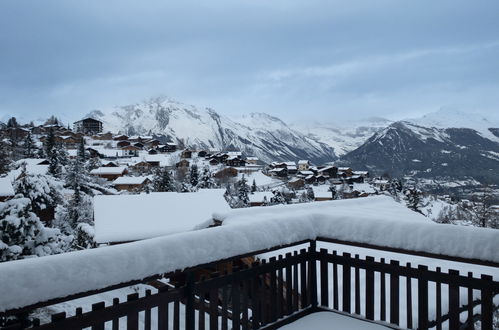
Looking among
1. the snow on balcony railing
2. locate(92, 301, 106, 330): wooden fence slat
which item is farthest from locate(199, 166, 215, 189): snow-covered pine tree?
locate(92, 301, 106, 330): wooden fence slat

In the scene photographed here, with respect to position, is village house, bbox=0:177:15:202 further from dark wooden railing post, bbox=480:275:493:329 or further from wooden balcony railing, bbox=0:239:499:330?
dark wooden railing post, bbox=480:275:493:329

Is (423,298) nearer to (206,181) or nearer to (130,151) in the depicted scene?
(206,181)

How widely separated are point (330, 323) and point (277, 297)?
23.6 inches

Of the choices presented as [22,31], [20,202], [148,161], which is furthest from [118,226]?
[148,161]

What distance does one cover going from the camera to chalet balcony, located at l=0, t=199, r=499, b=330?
2062mm

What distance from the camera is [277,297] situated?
138 inches

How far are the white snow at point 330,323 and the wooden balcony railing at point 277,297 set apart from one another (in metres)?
0.08

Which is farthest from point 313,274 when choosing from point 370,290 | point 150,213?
point 150,213

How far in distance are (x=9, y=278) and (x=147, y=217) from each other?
55.3ft

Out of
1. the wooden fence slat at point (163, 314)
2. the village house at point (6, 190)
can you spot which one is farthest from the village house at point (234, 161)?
the wooden fence slat at point (163, 314)

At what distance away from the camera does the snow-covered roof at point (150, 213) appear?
1656 cm

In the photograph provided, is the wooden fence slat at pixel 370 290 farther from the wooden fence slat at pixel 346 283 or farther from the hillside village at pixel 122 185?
the hillside village at pixel 122 185

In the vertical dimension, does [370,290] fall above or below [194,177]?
above

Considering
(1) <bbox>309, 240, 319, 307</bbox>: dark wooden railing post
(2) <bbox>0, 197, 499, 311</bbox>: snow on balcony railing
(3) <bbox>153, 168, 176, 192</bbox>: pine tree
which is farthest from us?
(3) <bbox>153, 168, 176, 192</bbox>: pine tree
